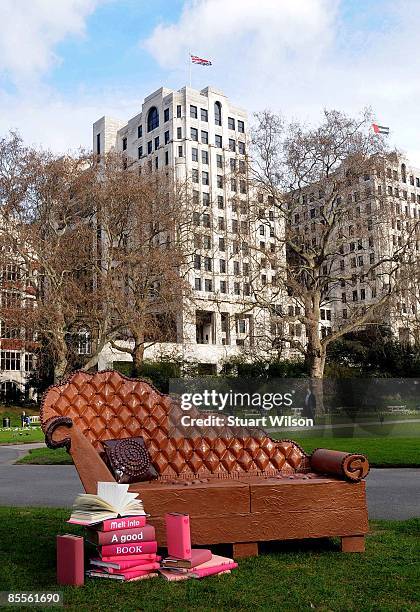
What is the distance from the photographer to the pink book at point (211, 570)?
5023mm

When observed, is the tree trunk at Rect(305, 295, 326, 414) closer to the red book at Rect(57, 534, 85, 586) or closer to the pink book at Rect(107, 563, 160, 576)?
the pink book at Rect(107, 563, 160, 576)

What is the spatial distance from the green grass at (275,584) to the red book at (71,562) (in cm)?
8

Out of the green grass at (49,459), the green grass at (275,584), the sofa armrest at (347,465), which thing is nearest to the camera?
the green grass at (275,584)

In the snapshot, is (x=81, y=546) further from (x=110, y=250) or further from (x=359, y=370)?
(x=359, y=370)

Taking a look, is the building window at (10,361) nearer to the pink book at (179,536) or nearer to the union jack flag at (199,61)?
the union jack flag at (199,61)

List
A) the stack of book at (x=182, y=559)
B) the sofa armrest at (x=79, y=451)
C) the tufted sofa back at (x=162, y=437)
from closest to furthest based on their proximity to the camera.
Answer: the stack of book at (x=182, y=559) < the sofa armrest at (x=79, y=451) < the tufted sofa back at (x=162, y=437)

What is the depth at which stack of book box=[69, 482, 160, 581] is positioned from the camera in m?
4.90

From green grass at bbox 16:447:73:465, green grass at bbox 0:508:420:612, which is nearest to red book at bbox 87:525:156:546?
green grass at bbox 0:508:420:612

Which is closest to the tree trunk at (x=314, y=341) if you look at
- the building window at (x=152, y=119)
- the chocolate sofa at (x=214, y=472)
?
the chocolate sofa at (x=214, y=472)

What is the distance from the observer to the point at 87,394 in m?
6.40

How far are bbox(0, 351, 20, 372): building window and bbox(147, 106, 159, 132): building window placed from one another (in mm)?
28339

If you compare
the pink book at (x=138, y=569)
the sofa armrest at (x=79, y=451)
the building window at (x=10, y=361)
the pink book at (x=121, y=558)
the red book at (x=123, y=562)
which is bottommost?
the pink book at (x=138, y=569)

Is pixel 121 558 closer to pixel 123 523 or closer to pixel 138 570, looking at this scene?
pixel 138 570

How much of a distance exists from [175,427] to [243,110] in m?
73.7
